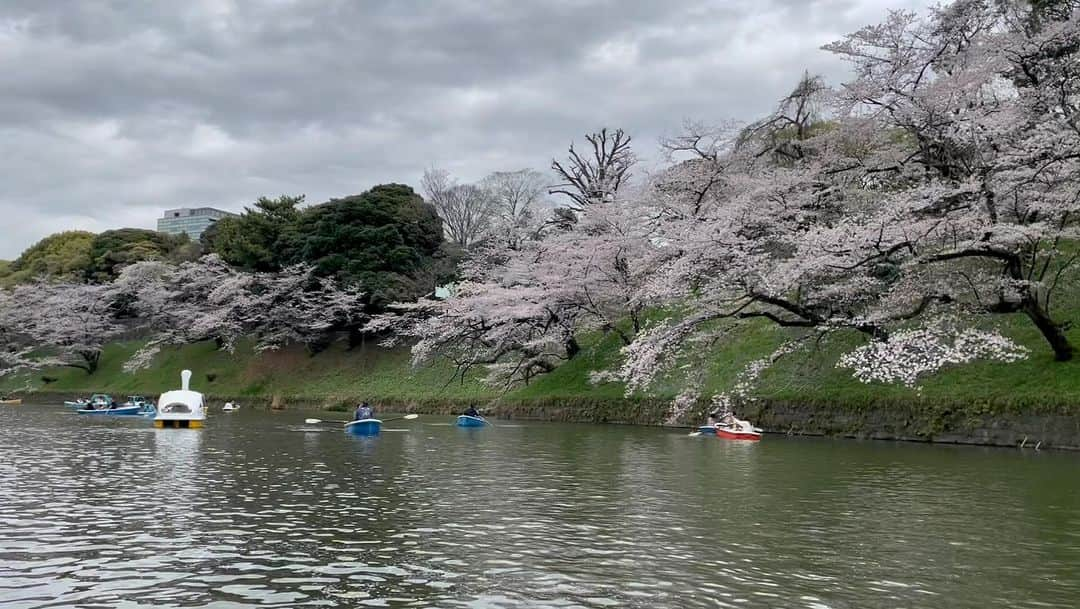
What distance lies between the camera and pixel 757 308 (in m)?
32.8

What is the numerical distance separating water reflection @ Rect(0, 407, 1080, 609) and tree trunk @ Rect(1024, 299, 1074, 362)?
4.25 meters

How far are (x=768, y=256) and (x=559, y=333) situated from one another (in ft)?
46.7

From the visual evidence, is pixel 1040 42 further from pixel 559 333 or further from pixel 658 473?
pixel 559 333

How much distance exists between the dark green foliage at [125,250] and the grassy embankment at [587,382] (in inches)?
369

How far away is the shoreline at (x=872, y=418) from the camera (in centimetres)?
2245

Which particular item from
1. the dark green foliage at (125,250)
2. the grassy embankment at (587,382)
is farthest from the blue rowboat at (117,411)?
the dark green foliage at (125,250)

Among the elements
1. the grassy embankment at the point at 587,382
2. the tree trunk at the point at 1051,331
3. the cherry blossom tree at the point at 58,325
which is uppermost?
the cherry blossom tree at the point at 58,325

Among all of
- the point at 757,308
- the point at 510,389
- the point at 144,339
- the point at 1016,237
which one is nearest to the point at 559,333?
the point at 510,389

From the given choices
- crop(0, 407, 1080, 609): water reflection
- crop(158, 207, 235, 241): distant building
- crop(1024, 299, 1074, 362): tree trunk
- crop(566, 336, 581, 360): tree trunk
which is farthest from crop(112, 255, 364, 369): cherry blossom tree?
crop(158, 207, 235, 241): distant building

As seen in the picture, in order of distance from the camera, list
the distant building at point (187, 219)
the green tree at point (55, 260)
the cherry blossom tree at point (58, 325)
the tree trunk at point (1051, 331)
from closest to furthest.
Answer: the tree trunk at point (1051, 331) < the cherry blossom tree at point (58, 325) < the green tree at point (55, 260) < the distant building at point (187, 219)

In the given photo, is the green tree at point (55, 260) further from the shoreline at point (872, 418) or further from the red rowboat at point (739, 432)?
the red rowboat at point (739, 432)

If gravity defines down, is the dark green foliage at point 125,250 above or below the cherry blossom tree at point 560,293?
above

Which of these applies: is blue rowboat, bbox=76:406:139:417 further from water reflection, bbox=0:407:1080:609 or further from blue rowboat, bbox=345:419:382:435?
water reflection, bbox=0:407:1080:609

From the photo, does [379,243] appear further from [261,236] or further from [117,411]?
[117,411]
